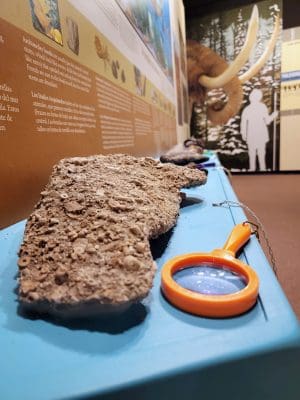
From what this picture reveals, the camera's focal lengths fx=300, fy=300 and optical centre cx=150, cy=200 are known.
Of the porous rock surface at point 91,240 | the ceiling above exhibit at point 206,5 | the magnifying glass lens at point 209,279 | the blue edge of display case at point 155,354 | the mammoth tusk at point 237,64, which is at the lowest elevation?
the blue edge of display case at point 155,354

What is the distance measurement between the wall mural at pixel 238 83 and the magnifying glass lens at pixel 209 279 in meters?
4.42

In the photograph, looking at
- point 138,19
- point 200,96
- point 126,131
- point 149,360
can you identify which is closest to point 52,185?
point 149,360

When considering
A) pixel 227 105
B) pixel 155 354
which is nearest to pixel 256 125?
pixel 227 105

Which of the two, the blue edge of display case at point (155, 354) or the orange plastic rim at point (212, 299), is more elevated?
the orange plastic rim at point (212, 299)

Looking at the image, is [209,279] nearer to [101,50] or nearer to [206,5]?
[101,50]

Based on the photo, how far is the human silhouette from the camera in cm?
431

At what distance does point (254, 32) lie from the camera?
4160 mm

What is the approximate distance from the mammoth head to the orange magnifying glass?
439 centimetres

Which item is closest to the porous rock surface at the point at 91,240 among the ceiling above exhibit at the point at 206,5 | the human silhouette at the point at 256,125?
the human silhouette at the point at 256,125

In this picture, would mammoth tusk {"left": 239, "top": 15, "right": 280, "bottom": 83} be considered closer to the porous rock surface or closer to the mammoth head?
the mammoth head

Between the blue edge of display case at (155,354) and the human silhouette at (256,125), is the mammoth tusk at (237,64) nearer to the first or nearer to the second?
the human silhouette at (256,125)

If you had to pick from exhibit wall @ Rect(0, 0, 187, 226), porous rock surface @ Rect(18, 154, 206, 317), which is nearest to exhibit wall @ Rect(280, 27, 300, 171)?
exhibit wall @ Rect(0, 0, 187, 226)

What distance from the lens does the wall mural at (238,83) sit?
4.15 meters

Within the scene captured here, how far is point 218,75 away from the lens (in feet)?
14.5
